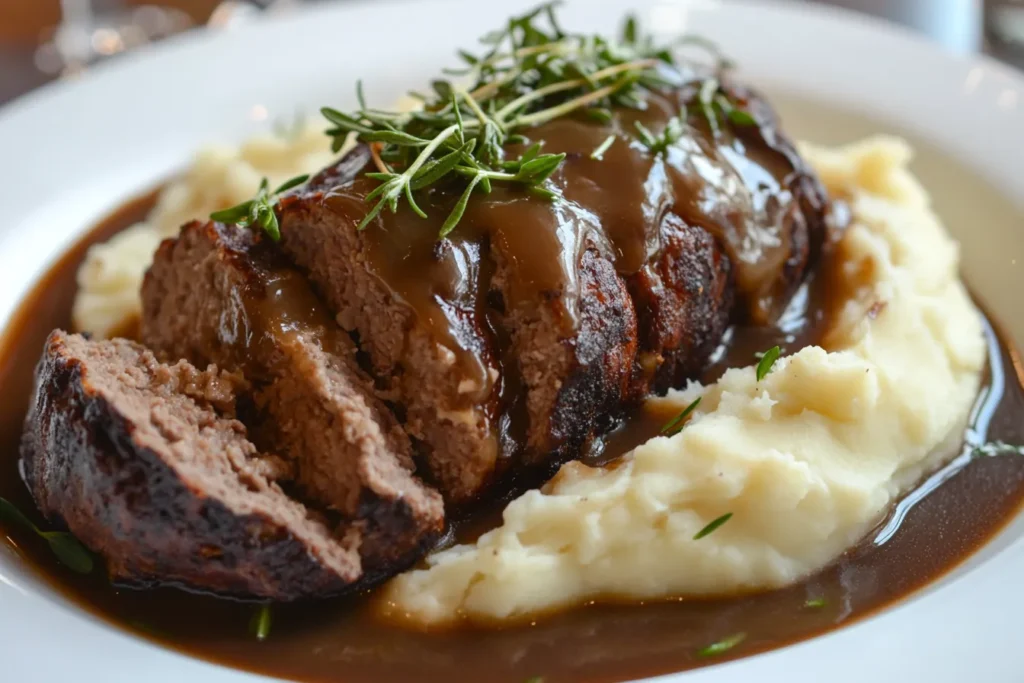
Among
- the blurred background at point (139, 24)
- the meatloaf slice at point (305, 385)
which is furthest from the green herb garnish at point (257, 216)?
the blurred background at point (139, 24)

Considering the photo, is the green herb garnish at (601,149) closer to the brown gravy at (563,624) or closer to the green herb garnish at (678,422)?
the green herb garnish at (678,422)

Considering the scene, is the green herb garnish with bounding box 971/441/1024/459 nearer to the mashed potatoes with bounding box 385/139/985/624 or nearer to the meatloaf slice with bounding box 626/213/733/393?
the mashed potatoes with bounding box 385/139/985/624

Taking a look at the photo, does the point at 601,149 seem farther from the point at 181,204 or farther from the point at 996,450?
the point at 181,204

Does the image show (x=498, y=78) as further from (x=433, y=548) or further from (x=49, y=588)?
(x=49, y=588)

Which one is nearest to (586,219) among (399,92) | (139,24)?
(399,92)

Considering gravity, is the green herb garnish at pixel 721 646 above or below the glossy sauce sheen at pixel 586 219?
below

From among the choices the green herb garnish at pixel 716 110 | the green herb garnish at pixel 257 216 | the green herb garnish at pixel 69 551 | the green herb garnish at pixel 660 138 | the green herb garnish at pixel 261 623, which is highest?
the green herb garnish at pixel 257 216

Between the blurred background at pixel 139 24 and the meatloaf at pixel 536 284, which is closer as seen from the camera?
the meatloaf at pixel 536 284
